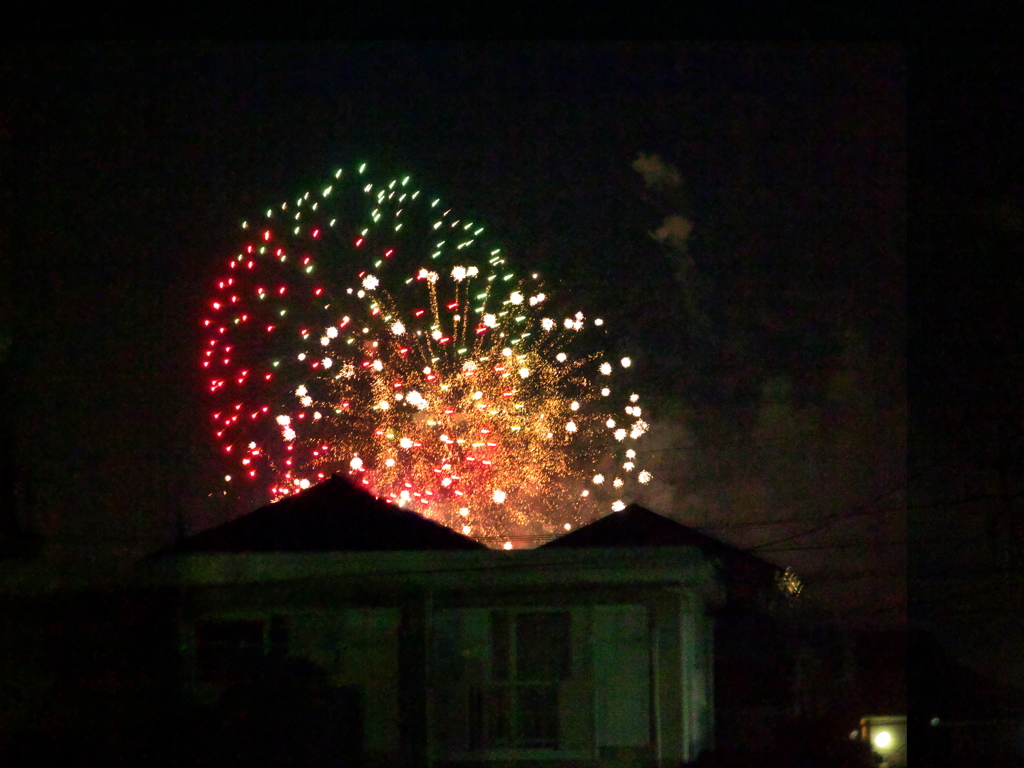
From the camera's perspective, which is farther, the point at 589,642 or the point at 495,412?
the point at 495,412

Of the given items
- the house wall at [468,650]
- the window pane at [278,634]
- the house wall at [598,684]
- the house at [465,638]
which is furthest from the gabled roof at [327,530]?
the house wall at [598,684]

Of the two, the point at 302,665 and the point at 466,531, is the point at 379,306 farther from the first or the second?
the point at 302,665

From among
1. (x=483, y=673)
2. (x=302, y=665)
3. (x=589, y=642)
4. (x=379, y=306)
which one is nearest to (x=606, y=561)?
(x=589, y=642)

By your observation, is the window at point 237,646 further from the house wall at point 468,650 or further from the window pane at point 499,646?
the window pane at point 499,646

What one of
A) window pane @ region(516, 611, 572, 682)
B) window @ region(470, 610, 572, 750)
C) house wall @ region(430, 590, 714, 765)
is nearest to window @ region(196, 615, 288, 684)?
house wall @ region(430, 590, 714, 765)

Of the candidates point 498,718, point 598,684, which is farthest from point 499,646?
point 598,684

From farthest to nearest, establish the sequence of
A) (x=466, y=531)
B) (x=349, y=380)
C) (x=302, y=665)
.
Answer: (x=349, y=380)
(x=466, y=531)
(x=302, y=665)

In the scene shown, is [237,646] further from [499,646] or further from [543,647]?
[543,647]

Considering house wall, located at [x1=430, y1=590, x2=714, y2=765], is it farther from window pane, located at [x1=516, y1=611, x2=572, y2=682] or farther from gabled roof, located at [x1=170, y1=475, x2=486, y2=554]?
gabled roof, located at [x1=170, y1=475, x2=486, y2=554]
